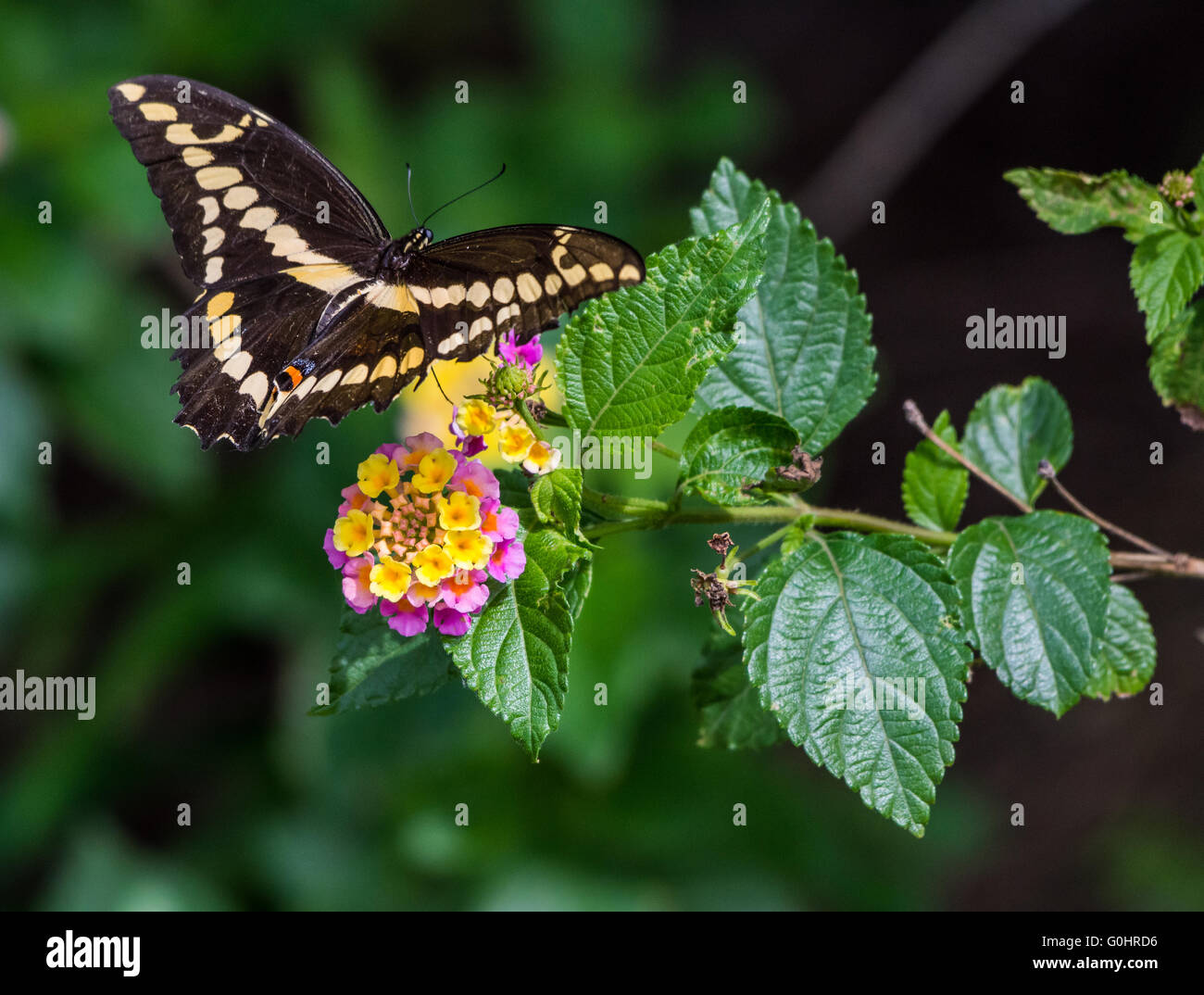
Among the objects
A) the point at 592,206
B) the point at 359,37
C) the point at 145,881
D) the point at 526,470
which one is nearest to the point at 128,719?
the point at 145,881

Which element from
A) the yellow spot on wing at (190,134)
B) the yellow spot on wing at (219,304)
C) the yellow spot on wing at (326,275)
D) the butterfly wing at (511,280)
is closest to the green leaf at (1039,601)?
the butterfly wing at (511,280)

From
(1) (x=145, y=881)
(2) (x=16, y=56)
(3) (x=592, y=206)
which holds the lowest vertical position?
(1) (x=145, y=881)

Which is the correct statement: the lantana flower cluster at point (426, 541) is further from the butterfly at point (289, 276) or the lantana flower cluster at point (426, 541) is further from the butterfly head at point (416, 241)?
the butterfly head at point (416, 241)

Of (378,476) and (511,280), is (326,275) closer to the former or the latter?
(511,280)

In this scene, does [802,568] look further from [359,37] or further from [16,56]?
[359,37]

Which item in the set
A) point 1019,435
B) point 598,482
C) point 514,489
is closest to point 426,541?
point 514,489

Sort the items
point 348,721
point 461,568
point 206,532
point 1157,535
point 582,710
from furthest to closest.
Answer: point 1157,535 → point 206,532 → point 348,721 → point 582,710 → point 461,568
